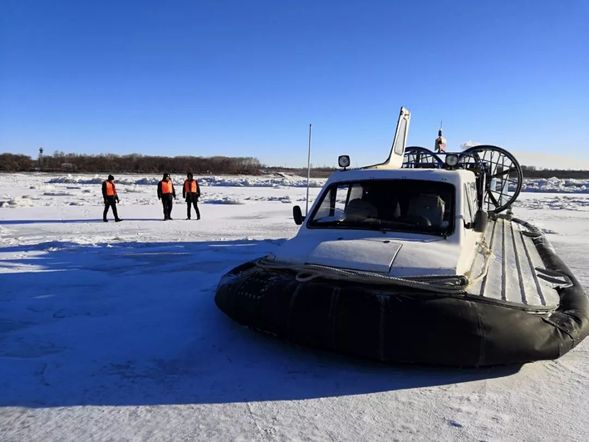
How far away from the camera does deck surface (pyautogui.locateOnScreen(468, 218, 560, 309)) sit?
12.4 feet

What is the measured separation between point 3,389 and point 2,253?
18.8 ft

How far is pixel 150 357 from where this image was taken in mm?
3719

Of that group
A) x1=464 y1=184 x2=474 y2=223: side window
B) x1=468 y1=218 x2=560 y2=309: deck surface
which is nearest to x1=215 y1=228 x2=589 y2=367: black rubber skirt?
x1=468 y1=218 x2=560 y2=309: deck surface

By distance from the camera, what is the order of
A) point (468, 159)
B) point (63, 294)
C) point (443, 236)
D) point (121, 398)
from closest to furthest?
point (121, 398) → point (443, 236) → point (63, 294) → point (468, 159)

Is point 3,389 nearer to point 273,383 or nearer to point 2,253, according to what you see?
point 273,383

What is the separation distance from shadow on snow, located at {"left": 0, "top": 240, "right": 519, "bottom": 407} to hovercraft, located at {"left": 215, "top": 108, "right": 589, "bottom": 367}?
194 mm

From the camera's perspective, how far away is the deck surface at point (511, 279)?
149 inches

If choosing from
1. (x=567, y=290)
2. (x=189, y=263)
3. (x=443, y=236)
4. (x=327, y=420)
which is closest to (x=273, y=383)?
(x=327, y=420)

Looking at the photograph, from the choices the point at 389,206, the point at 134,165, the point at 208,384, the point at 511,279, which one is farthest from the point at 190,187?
the point at 134,165

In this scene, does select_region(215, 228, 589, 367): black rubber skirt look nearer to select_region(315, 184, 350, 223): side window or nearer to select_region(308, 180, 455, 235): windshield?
select_region(308, 180, 455, 235): windshield

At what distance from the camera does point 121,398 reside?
121 inches

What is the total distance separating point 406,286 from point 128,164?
8334 cm

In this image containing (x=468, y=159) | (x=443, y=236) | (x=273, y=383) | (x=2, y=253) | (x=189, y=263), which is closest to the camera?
(x=273, y=383)

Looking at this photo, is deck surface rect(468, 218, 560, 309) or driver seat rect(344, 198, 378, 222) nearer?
deck surface rect(468, 218, 560, 309)
